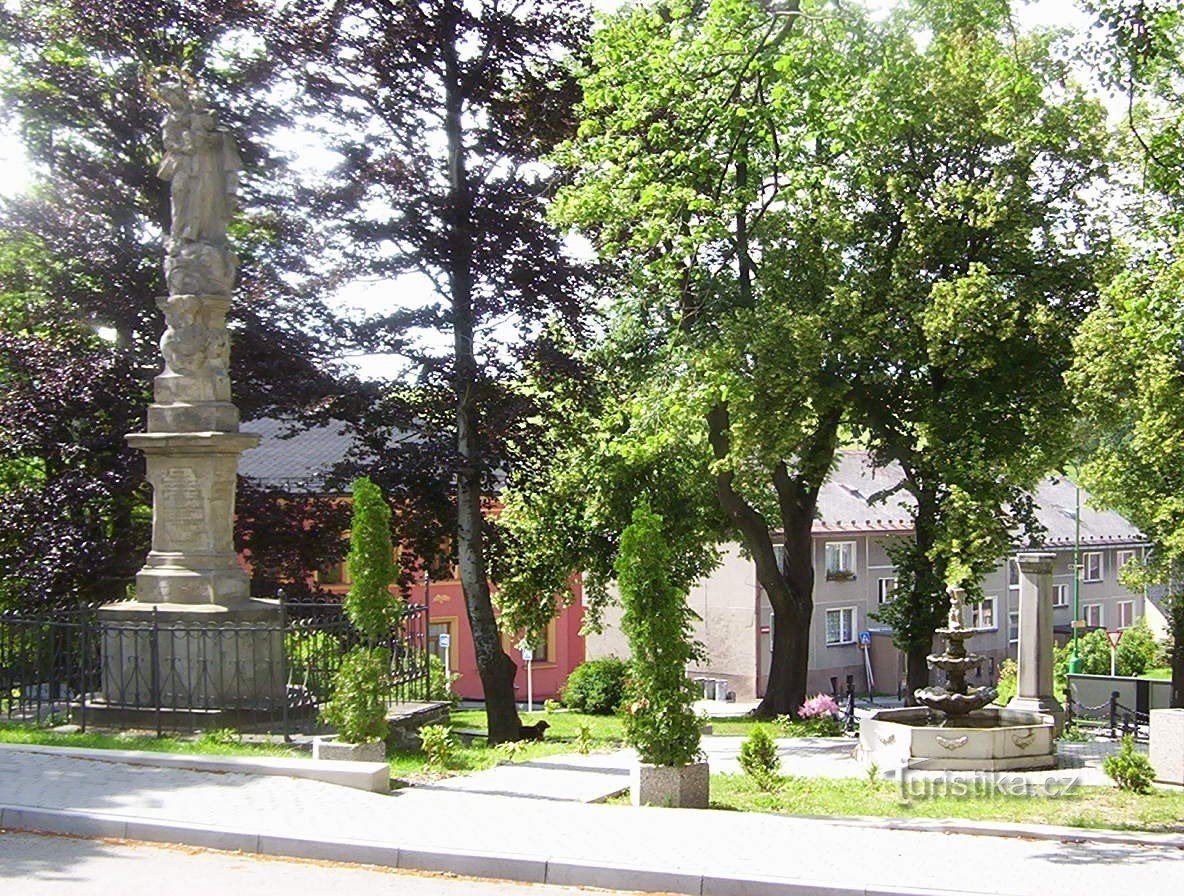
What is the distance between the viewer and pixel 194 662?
13.6 m

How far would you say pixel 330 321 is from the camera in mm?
20391

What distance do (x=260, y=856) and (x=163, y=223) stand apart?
1479 cm

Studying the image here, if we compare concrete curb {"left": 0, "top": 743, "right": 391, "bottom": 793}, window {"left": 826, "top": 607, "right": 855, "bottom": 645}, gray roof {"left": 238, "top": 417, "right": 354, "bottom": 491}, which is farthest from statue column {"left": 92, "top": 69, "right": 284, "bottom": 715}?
window {"left": 826, "top": 607, "right": 855, "bottom": 645}

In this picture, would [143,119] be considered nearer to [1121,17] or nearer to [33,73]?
[33,73]

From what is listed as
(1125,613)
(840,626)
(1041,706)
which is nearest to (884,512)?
(840,626)

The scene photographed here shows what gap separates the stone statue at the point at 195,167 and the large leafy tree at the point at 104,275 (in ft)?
15.8

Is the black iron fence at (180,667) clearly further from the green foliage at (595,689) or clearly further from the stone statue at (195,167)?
the green foliage at (595,689)

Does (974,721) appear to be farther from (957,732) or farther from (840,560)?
(840,560)

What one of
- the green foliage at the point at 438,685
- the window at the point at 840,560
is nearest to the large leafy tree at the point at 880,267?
the green foliage at the point at 438,685

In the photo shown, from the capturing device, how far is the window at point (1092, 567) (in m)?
62.4

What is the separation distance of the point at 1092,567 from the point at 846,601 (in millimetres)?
19378

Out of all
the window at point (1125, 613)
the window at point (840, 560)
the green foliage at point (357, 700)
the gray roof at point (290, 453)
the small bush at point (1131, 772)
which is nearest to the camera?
the green foliage at point (357, 700)

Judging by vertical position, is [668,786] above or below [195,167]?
below

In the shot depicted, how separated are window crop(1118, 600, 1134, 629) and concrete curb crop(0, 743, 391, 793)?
2420 inches
